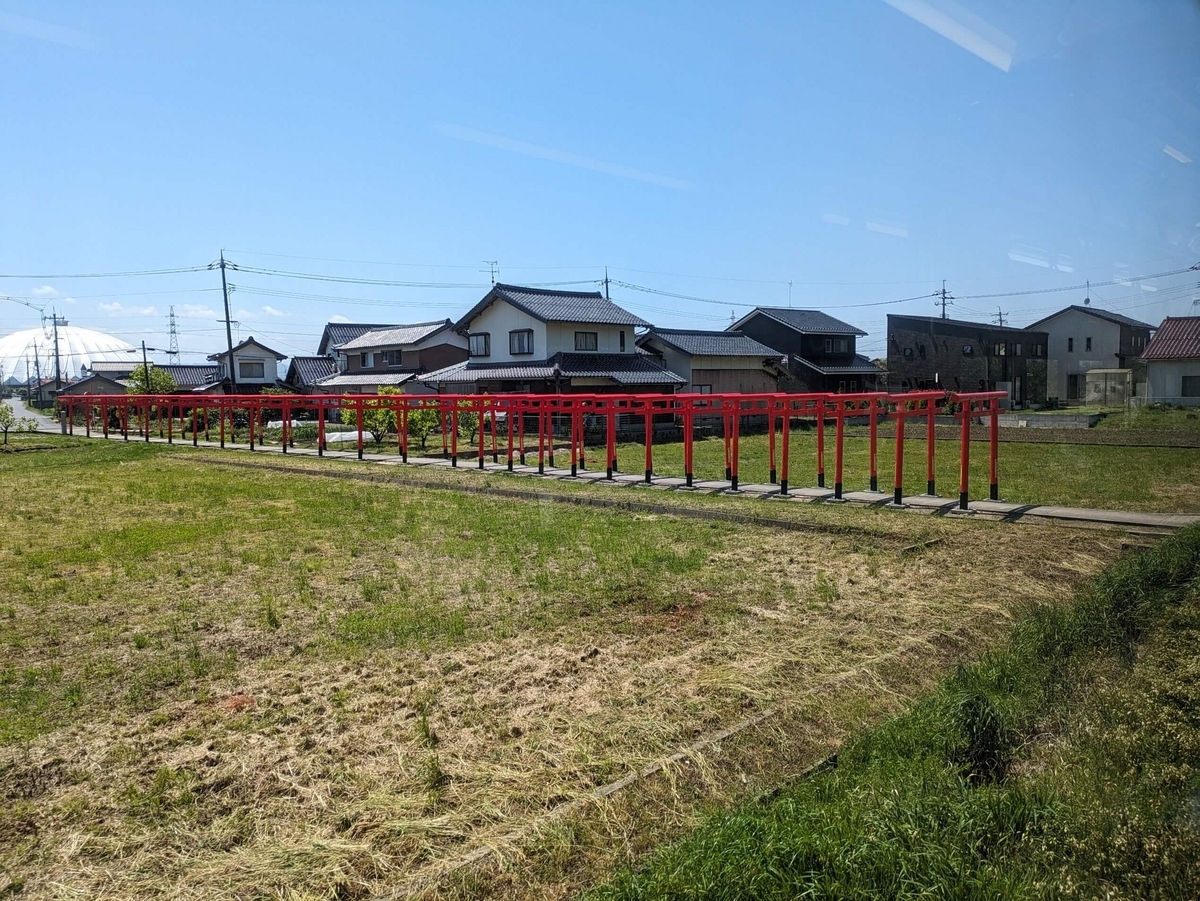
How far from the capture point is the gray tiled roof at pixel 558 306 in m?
30.3

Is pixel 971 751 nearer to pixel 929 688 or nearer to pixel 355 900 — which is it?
pixel 929 688

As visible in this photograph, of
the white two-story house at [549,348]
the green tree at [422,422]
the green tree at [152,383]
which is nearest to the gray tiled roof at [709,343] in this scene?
the white two-story house at [549,348]

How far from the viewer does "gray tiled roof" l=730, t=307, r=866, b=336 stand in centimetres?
4159

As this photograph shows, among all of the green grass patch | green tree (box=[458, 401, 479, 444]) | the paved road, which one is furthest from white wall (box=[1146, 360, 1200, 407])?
the paved road

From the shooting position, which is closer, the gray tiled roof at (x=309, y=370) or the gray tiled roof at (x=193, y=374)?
the gray tiled roof at (x=309, y=370)

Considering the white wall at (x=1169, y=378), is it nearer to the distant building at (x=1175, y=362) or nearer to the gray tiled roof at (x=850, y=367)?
the distant building at (x=1175, y=362)

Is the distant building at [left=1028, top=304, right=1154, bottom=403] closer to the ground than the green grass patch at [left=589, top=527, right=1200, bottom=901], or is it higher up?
higher up

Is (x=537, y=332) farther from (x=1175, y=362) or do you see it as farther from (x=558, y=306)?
(x=1175, y=362)

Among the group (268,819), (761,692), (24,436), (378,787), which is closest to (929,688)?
(761,692)

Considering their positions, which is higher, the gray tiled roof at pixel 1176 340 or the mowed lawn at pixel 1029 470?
the gray tiled roof at pixel 1176 340

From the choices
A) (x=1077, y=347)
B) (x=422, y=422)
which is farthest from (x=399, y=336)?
(x=1077, y=347)

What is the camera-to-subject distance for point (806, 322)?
42562 mm

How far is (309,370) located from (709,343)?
2384cm

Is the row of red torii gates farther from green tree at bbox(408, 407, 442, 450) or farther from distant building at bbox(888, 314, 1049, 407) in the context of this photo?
distant building at bbox(888, 314, 1049, 407)
